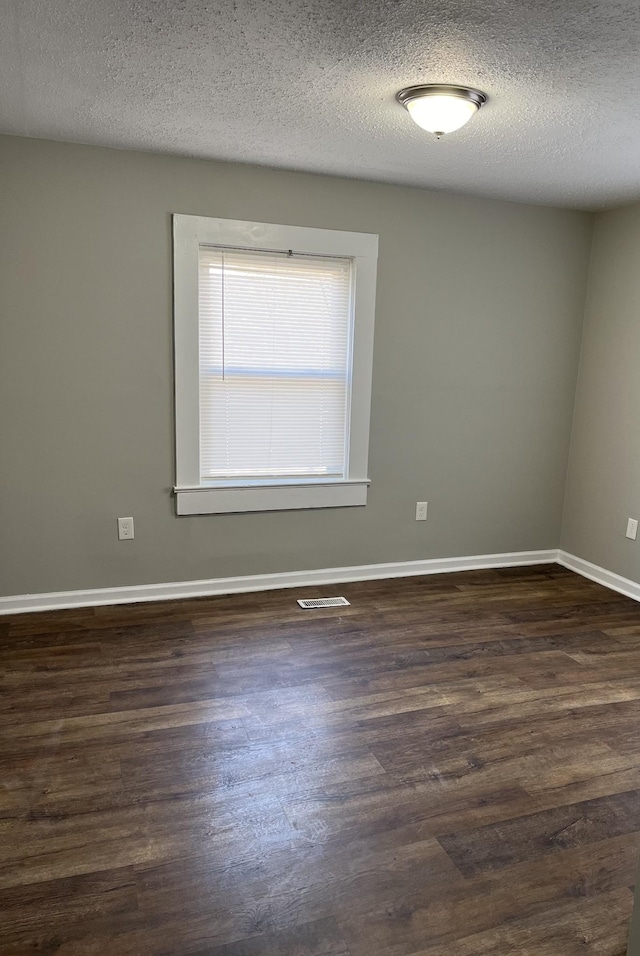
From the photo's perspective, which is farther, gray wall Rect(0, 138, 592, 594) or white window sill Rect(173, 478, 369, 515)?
white window sill Rect(173, 478, 369, 515)

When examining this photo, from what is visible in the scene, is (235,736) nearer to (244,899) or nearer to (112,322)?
(244,899)

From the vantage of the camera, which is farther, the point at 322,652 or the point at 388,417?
the point at 388,417

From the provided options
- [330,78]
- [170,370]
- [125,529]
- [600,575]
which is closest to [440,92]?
[330,78]

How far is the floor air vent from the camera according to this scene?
12.1 ft

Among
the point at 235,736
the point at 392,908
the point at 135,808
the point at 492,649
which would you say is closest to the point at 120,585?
the point at 235,736

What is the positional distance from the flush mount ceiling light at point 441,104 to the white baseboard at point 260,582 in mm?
2540

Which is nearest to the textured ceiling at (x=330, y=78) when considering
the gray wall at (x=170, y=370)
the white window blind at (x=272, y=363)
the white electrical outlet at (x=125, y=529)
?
the gray wall at (x=170, y=370)

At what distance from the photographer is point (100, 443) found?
11.4 feet

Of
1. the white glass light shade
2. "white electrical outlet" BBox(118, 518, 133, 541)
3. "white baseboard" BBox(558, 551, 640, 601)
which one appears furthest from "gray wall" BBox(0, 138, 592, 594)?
the white glass light shade

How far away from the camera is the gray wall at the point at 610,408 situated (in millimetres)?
4039

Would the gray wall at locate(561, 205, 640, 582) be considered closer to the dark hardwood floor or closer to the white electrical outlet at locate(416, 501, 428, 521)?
the dark hardwood floor

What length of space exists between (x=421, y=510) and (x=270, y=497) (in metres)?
1.05

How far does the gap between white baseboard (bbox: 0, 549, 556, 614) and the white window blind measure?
0.62 m

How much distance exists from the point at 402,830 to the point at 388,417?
A: 2.51 metres
